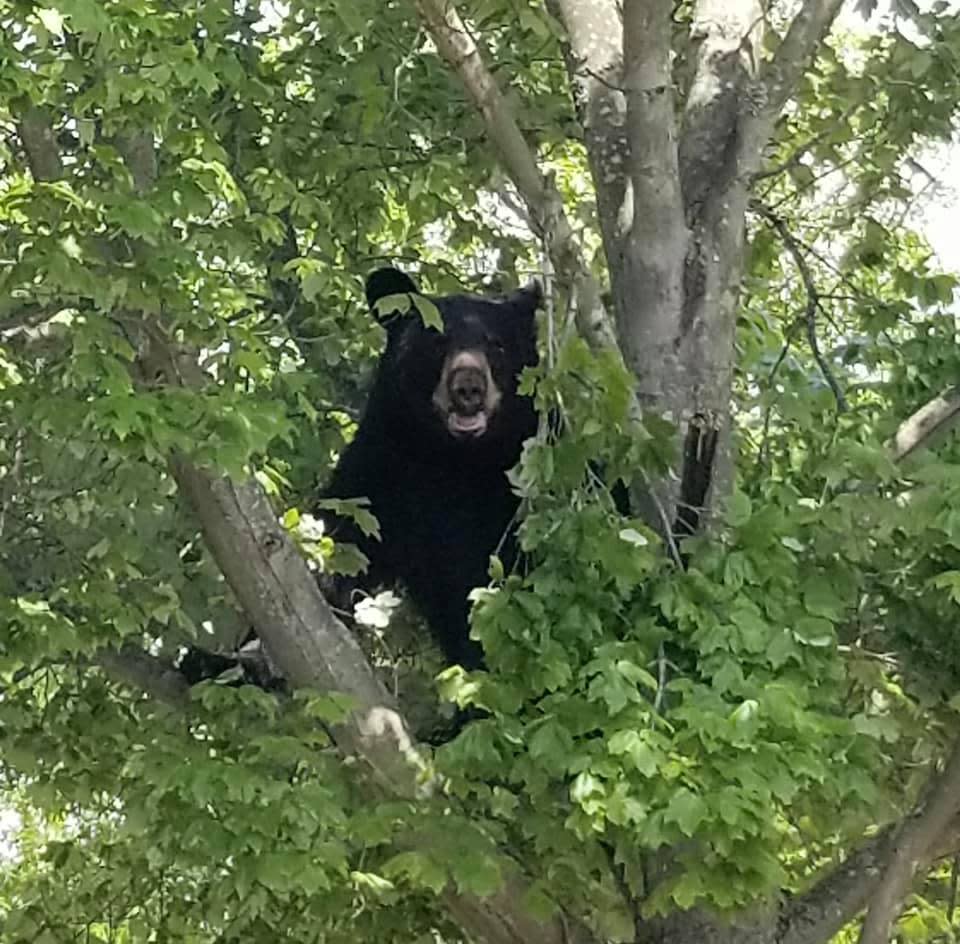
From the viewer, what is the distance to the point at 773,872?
11.6ft

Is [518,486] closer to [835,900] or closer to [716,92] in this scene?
[835,900]

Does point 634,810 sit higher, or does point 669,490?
point 669,490

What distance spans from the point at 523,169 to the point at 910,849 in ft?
7.12

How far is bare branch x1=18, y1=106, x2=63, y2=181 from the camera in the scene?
4344 millimetres

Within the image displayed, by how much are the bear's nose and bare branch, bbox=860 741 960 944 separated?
2.16 metres

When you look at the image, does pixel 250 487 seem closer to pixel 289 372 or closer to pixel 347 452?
pixel 289 372

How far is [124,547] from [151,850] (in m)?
0.85

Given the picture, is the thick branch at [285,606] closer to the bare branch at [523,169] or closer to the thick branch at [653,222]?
the bare branch at [523,169]

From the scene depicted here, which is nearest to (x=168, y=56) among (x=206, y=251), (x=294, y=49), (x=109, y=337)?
(x=109, y=337)

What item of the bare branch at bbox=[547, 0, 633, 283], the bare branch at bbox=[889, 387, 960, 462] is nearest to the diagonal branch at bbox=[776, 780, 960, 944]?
the bare branch at bbox=[889, 387, 960, 462]

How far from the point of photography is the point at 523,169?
470 centimetres

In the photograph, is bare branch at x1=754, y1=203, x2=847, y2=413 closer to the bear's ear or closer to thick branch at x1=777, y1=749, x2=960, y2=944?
thick branch at x1=777, y1=749, x2=960, y2=944

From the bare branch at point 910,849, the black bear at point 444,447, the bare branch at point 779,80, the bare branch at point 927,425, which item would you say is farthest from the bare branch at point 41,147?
the bare branch at point 910,849

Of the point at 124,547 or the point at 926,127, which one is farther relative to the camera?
the point at 926,127
